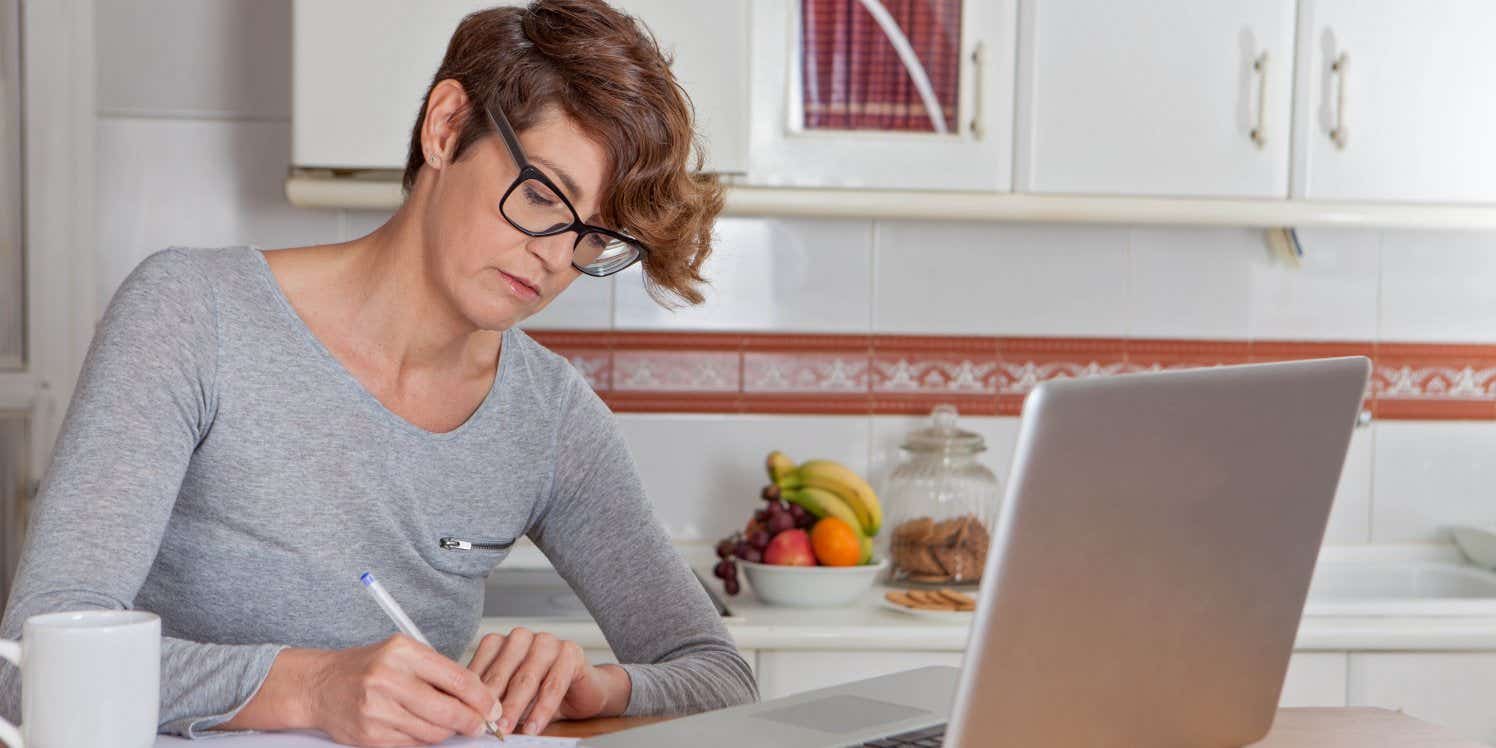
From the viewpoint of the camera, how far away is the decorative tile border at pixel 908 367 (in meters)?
2.47

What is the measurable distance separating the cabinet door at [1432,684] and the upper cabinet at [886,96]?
84cm

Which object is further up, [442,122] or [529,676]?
[442,122]

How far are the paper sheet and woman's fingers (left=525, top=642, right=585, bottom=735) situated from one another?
57mm

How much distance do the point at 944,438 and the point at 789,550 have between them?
353mm

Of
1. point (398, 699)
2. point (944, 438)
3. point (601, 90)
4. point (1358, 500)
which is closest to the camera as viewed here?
point (398, 699)

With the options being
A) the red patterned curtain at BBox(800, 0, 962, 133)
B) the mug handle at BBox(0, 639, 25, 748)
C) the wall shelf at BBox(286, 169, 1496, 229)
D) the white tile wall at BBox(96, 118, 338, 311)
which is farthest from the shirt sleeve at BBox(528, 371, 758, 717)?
the white tile wall at BBox(96, 118, 338, 311)

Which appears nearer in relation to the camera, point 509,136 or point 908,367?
point 509,136

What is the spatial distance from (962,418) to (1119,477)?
5.83ft

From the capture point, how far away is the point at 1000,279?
2525mm

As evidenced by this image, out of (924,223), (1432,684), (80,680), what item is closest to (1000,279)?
(924,223)

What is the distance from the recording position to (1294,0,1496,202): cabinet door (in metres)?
2.24

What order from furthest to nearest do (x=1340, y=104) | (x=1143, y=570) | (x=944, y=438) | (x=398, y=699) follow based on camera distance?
(x=944, y=438), (x=1340, y=104), (x=398, y=699), (x=1143, y=570)

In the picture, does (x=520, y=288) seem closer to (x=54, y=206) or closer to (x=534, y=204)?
(x=534, y=204)

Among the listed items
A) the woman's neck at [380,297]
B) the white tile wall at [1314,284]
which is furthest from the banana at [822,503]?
the woman's neck at [380,297]
